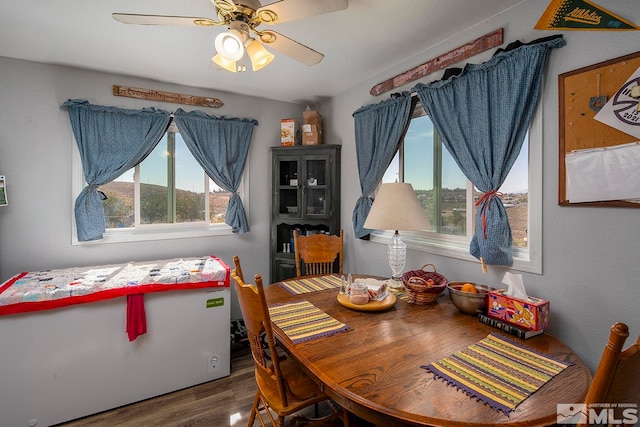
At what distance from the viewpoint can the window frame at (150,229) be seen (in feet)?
8.36

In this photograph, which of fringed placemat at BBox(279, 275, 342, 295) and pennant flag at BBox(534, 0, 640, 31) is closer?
pennant flag at BBox(534, 0, 640, 31)

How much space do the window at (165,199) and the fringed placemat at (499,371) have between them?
2.60 m

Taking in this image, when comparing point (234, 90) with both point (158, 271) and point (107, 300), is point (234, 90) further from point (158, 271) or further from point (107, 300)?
point (107, 300)

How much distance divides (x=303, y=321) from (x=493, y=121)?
1.59 m

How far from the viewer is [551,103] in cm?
158

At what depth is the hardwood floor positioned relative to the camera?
1.90 metres

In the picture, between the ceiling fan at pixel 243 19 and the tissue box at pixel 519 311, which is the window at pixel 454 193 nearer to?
the tissue box at pixel 519 311

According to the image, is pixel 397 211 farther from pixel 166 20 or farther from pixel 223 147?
pixel 223 147

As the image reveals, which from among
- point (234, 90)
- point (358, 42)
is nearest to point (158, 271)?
point (234, 90)

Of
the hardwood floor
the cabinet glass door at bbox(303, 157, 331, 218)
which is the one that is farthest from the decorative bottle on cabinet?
the hardwood floor

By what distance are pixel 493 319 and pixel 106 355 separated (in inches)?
93.8

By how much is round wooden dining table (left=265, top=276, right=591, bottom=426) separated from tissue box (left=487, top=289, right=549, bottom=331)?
0.07m

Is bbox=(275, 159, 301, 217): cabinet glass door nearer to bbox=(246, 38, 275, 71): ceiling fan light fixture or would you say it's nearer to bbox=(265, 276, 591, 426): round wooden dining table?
bbox=(246, 38, 275, 71): ceiling fan light fixture

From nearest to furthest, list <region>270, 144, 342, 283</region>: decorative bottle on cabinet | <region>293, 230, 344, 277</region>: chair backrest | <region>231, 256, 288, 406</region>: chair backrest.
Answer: <region>231, 256, 288, 406</region>: chair backrest → <region>293, 230, 344, 277</region>: chair backrest → <region>270, 144, 342, 283</region>: decorative bottle on cabinet
